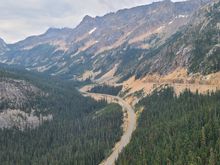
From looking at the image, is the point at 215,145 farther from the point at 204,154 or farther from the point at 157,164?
the point at 157,164

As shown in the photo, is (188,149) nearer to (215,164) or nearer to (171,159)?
(171,159)

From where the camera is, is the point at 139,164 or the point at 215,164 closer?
the point at 215,164

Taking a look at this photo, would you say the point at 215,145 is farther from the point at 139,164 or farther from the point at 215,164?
the point at 139,164

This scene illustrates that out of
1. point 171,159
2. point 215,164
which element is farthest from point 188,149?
point 215,164

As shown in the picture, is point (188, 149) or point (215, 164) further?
point (188, 149)

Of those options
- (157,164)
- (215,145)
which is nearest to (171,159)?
(157,164)

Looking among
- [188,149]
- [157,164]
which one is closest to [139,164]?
[157,164]
